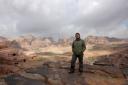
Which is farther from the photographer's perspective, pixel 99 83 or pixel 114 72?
pixel 114 72

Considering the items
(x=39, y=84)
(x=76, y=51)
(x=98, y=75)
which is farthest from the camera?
(x=98, y=75)

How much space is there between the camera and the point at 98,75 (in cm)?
2578

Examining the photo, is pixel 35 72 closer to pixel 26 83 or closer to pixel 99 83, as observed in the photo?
pixel 26 83

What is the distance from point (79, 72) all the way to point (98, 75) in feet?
6.60

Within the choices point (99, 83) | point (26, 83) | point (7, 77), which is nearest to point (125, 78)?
point (99, 83)

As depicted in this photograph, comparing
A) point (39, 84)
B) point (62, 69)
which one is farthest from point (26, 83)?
point (62, 69)

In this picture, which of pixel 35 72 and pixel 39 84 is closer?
pixel 39 84

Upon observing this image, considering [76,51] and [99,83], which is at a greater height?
[76,51]

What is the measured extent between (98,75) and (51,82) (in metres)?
5.26

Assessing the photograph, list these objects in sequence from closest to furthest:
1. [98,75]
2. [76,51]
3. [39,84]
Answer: [39,84] < [76,51] < [98,75]

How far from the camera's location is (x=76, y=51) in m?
24.2

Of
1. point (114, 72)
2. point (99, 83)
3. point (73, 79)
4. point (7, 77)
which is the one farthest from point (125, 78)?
point (7, 77)

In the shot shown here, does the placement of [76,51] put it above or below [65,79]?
above

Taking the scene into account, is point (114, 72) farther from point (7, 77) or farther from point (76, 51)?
point (7, 77)
